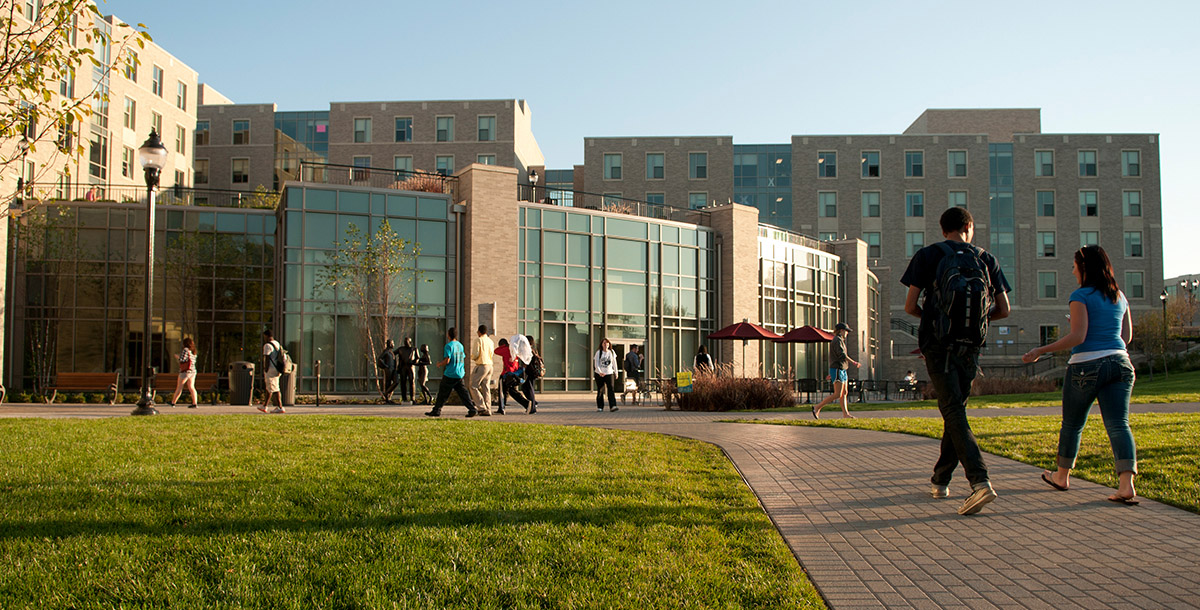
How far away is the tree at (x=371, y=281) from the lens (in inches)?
1031

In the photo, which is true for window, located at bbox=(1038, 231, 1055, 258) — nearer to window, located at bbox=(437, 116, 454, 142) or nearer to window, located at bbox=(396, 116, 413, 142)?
window, located at bbox=(437, 116, 454, 142)

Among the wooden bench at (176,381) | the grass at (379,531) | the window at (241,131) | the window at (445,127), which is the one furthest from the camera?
the window at (241,131)

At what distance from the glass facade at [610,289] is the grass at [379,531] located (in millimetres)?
21995

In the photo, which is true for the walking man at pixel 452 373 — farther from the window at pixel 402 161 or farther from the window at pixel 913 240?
the window at pixel 913 240

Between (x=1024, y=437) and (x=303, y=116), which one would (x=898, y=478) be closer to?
(x=1024, y=437)

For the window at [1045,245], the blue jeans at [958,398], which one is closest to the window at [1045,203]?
the window at [1045,245]

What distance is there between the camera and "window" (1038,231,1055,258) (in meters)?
61.0

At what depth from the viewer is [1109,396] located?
6.25 metres

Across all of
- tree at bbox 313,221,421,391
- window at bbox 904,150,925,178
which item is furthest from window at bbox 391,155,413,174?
window at bbox 904,150,925,178

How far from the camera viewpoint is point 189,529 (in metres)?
4.88

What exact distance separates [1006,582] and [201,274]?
106 ft

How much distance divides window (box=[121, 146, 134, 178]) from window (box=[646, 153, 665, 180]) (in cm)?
3177

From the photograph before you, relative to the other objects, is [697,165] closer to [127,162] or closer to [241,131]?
[241,131]

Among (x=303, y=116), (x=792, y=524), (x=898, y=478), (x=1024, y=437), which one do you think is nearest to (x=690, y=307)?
(x=1024, y=437)
